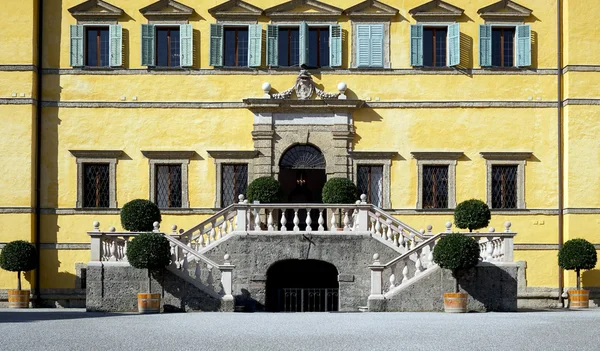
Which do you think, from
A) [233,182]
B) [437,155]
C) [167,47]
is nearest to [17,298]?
[233,182]

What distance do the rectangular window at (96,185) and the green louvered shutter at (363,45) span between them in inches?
357

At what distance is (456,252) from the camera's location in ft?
98.7

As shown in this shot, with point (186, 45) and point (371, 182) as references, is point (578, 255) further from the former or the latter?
point (186, 45)

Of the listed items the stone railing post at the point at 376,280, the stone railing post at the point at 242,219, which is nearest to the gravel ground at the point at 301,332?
the stone railing post at the point at 376,280

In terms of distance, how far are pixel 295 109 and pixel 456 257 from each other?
8.93 m

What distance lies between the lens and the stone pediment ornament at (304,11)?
120 ft

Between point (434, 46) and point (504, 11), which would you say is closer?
point (504, 11)

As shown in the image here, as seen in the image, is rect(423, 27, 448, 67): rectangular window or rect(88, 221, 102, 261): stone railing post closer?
rect(88, 221, 102, 261): stone railing post

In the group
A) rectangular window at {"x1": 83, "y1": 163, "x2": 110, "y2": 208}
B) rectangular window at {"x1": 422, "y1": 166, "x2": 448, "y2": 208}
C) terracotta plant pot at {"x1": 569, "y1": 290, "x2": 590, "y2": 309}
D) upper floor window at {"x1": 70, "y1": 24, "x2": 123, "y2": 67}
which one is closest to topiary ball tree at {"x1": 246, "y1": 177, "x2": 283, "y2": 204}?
rectangular window at {"x1": 422, "y1": 166, "x2": 448, "y2": 208}

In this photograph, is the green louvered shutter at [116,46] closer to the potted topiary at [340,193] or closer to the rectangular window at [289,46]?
the rectangular window at [289,46]

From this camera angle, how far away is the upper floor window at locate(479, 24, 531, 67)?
36.5m

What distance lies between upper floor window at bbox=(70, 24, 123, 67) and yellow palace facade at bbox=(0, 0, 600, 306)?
0.07m

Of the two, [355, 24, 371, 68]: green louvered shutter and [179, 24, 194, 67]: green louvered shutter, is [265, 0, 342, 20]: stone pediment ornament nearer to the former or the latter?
[355, 24, 371, 68]: green louvered shutter

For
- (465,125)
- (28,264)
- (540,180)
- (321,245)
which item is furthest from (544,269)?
(28,264)
